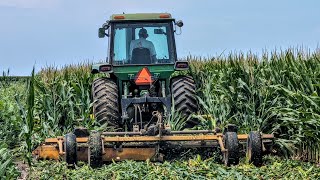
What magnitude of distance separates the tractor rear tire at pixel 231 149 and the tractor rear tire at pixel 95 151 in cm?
157

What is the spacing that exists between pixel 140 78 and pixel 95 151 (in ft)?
6.80

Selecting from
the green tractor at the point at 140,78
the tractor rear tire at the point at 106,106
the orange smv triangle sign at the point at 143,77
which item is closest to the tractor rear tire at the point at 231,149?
the green tractor at the point at 140,78

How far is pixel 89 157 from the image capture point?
7918mm

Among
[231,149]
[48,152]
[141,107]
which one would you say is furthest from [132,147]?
[141,107]

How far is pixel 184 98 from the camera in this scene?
9820 millimetres

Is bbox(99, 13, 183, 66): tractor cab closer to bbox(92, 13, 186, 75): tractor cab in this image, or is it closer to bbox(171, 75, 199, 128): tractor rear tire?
bbox(92, 13, 186, 75): tractor cab

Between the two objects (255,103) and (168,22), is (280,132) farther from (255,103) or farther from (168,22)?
(168,22)

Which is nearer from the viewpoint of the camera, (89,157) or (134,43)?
(89,157)

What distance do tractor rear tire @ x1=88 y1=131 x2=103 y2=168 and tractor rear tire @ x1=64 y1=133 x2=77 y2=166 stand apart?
8.7 inches

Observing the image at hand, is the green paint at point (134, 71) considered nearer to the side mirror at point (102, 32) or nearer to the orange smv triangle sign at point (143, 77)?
the orange smv triangle sign at point (143, 77)

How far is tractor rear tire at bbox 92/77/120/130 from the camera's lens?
965 cm

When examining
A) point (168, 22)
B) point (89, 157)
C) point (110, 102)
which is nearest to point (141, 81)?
point (110, 102)

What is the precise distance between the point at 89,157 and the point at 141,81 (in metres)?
2.07

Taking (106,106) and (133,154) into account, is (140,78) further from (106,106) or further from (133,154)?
(133,154)
